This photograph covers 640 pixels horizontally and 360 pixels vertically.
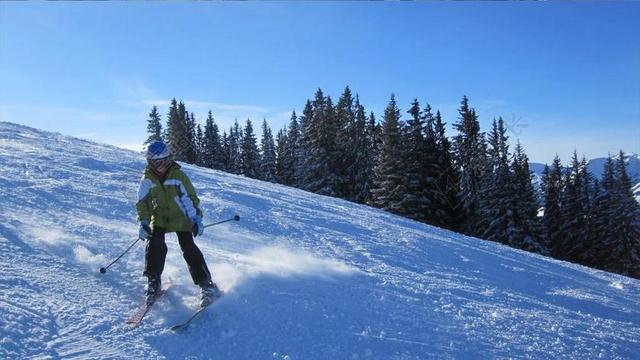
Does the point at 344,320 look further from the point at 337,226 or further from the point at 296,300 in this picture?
the point at 337,226

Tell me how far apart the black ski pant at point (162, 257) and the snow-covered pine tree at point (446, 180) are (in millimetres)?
33088

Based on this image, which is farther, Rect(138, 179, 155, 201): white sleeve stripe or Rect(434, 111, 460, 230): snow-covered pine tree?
Rect(434, 111, 460, 230): snow-covered pine tree

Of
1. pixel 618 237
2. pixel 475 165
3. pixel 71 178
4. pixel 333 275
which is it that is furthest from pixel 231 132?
pixel 333 275

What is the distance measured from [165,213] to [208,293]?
1.09 m

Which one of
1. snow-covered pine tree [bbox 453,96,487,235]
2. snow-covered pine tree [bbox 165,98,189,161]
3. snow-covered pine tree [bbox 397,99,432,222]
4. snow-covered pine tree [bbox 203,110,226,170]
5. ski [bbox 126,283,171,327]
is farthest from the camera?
snow-covered pine tree [bbox 203,110,226,170]

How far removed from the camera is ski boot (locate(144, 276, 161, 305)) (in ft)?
18.8

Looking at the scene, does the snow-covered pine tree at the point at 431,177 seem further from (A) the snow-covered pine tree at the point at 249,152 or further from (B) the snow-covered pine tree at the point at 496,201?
(A) the snow-covered pine tree at the point at 249,152

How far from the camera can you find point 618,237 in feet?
142

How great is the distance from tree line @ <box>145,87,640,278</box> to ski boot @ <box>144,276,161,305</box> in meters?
31.7

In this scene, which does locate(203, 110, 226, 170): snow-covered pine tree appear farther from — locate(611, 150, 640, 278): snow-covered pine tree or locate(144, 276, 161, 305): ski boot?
locate(144, 276, 161, 305): ski boot

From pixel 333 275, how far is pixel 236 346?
2.53 meters

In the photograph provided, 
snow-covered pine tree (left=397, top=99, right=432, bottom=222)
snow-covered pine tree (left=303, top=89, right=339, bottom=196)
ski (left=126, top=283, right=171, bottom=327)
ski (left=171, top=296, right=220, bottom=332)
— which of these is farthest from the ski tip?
snow-covered pine tree (left=303, top=89, right=339, bottom=196)

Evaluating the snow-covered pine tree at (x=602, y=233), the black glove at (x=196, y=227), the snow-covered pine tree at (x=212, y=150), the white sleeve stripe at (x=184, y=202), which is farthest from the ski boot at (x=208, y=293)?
the snow-covered pine tree at (x=212, y=150)

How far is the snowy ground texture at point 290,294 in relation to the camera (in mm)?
5227
